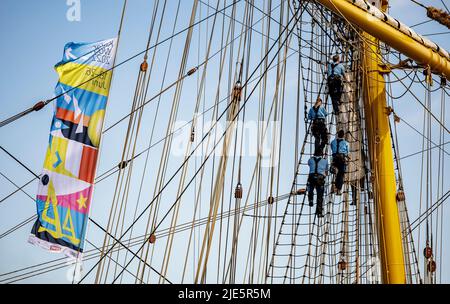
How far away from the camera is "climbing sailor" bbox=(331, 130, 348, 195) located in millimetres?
8883

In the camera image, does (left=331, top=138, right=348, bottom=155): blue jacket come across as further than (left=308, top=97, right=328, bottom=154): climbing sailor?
No

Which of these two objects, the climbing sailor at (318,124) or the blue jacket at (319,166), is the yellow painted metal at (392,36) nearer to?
the climbing sailor at (318,124)

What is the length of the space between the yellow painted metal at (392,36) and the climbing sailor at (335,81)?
0.98 meters

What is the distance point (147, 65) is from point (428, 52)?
4.92m

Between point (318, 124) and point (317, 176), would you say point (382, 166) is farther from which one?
point (318, 124)

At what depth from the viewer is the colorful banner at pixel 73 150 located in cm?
589

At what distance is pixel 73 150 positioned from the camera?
20.3 ft

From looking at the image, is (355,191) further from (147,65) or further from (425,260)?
(147,65)

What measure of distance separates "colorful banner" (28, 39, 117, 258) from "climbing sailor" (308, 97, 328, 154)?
353cm

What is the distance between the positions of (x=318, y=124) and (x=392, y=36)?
5.66ft

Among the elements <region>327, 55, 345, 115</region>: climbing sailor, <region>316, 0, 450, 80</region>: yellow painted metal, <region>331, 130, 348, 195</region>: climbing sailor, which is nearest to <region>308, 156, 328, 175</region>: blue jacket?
<region>331, 130, 348, 195</region>: climbing sailor

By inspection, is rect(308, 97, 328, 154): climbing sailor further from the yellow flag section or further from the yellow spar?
the yellow flag section

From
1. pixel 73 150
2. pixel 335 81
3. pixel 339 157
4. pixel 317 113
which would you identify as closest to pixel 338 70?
pixel 335 81
